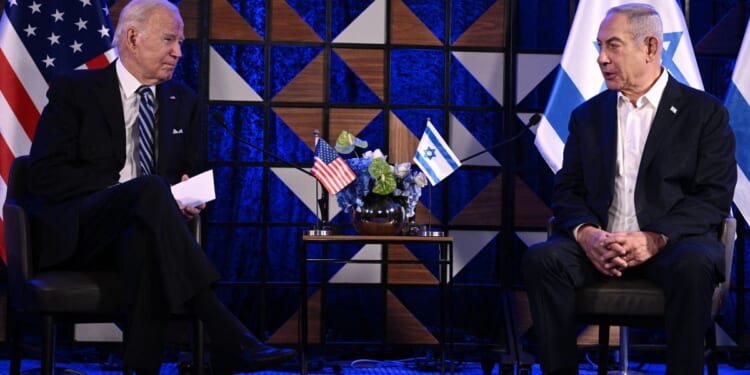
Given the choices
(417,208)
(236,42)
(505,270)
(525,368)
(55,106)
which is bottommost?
(525,368)

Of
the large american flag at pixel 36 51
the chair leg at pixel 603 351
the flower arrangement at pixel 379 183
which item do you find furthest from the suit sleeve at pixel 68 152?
the chair leg at pixel 603 351

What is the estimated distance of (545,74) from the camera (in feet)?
16.1

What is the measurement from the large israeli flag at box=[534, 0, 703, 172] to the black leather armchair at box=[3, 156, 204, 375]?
2.02m

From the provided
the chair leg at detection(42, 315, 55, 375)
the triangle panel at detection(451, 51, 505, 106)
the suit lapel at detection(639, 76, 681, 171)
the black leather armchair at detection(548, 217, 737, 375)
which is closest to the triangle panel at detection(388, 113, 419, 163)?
the triangle panel at detection(451, 51, 505, 106)

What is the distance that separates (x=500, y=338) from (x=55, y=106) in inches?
92.8

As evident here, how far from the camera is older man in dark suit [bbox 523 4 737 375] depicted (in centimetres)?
310

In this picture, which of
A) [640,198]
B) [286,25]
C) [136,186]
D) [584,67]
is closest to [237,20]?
[286,25]

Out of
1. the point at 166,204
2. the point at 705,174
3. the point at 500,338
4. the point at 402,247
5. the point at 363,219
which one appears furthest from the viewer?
the point at 402,247

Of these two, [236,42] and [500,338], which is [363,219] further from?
[236,42]

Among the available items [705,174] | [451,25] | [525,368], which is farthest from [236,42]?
[705,174]

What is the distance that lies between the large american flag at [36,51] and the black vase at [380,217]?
1.49m

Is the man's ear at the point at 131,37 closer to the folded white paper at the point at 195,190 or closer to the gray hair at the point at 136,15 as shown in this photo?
the gray hair at the point at 136,15

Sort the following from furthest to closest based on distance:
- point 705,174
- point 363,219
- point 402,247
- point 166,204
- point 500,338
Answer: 1. point 402,247
2. point 500,338
3. point 363,219
4. point 705,174
5. point 166,204

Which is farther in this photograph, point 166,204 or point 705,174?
point 705,174
